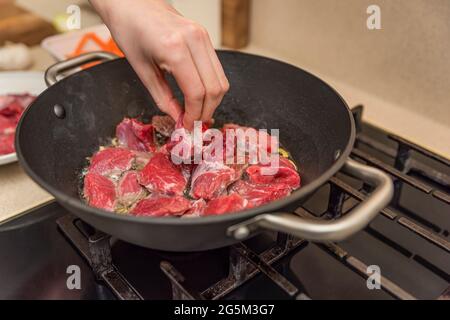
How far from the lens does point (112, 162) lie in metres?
0.95

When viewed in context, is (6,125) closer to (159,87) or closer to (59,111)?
(59,111)

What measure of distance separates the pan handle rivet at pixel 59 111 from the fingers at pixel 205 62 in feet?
1.03

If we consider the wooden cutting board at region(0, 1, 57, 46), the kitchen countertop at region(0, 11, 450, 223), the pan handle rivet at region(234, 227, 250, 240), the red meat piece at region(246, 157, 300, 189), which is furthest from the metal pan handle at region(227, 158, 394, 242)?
the wooden cutting board at region(0, 1, 57, 46)

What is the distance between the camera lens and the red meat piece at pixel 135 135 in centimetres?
100

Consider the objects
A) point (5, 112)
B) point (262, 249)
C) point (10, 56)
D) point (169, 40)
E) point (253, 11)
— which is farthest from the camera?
point (253, 11)

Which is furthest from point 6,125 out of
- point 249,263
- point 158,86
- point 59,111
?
point 249,263

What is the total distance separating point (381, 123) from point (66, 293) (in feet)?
2.80

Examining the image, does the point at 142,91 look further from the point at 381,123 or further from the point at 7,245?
the point at 381,123

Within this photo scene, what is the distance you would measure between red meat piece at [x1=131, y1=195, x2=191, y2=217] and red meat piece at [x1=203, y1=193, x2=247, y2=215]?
0.15 feet

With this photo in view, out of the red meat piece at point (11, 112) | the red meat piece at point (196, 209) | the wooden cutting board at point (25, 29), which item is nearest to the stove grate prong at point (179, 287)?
the red meat piece at point (196, 209)

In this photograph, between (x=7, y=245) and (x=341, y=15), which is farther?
(x=341, y=15)

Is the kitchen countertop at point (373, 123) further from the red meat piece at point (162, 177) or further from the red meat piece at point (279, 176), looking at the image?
the red meat piece at point (279, 176)

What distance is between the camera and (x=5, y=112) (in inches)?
47.2
